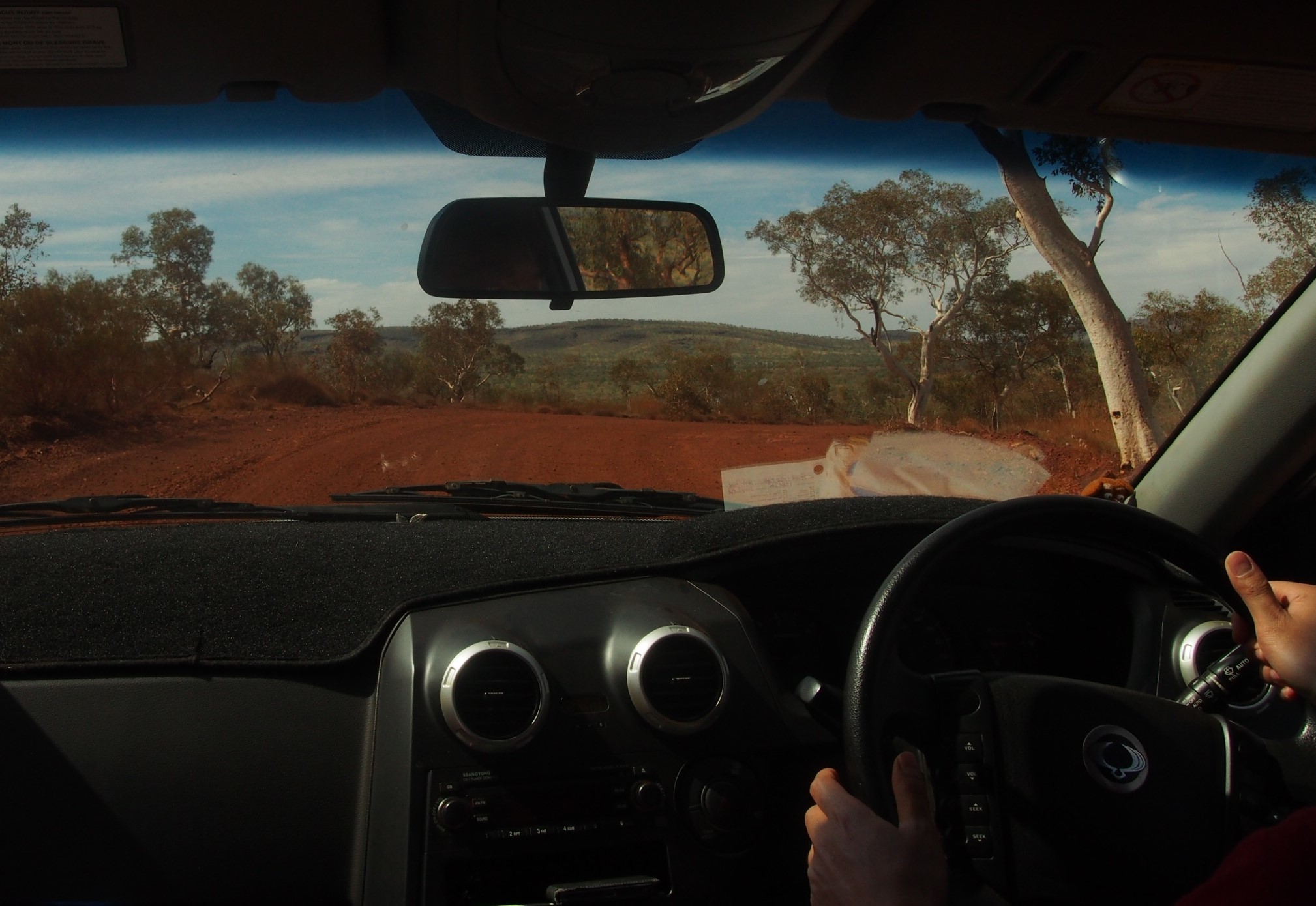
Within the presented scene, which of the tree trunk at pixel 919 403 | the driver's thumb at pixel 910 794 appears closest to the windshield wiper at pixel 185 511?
the tree trunk at pixel 919 403

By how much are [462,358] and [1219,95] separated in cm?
264

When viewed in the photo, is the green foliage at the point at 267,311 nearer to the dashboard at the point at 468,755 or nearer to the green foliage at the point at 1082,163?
the dashboard at the point at 468,755

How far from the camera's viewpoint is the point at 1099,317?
3764 mm

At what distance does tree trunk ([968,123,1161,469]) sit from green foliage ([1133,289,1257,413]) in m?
0.05

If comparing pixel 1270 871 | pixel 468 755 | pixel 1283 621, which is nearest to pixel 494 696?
pixel 468 755

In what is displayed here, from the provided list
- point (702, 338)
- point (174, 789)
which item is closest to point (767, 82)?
point (702, 338)

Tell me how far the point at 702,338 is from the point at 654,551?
4.11 feet

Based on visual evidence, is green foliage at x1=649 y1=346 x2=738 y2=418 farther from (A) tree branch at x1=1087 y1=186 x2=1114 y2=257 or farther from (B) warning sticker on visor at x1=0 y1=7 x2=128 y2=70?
(B) warning sticker on visor at x1=0 y1=7 x2=128 y2=70

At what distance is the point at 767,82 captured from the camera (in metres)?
3.16

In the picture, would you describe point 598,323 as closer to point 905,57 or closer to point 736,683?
point 905,57

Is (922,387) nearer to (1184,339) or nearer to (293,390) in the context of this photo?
(1184,339)

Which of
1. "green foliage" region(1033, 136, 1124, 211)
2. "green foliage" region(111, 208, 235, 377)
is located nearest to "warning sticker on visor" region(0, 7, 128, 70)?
"green foliage" region(111, 208, 235, 377)

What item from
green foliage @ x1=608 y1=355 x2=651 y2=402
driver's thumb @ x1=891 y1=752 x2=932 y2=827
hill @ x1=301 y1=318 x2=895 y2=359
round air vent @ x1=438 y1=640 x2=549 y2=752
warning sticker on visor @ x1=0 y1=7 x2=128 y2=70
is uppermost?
warning sticker on visor @ x1=0 y1=7 x2=128 y2=70

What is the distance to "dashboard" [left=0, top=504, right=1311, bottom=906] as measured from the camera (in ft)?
7.95
